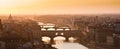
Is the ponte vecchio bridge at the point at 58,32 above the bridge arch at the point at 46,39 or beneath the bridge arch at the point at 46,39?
above

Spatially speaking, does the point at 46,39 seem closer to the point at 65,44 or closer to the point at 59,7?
the point at 65,44

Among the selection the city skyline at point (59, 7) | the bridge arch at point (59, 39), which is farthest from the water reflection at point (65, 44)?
the city skyline at point (59, 7)

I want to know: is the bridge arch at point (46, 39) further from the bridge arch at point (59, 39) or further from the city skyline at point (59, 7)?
the city skyline at point (59, 7)

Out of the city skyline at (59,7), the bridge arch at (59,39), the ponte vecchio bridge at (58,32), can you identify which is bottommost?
the bridge arch at (59,39)

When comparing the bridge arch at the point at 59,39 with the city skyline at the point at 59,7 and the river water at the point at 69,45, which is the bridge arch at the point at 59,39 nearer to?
the river water at the point at 69,45

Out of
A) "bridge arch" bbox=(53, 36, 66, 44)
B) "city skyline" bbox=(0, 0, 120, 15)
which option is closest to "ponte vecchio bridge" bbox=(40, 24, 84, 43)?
"bridge arch" bbox=(53, 36, 66, 44)

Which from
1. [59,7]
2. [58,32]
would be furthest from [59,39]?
[59,7]

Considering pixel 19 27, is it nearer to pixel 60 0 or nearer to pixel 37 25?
pixel 37 25

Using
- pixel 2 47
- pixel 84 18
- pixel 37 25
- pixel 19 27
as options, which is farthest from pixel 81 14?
pixel 2 47

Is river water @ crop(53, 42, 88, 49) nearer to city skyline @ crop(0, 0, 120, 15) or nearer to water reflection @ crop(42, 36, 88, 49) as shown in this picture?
water reflection @ crop(42, 36, 88, 49)
